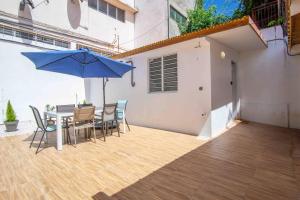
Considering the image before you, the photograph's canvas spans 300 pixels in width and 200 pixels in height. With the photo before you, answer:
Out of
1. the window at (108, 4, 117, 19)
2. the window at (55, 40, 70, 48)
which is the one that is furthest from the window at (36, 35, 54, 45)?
the window at (108, 4, 117, 19)

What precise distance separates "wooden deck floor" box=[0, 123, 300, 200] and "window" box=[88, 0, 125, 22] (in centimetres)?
960

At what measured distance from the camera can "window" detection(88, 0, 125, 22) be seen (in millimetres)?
11727

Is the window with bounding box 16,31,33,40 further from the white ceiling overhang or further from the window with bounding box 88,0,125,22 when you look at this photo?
the white ceiling overhang

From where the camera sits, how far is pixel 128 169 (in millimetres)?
3609

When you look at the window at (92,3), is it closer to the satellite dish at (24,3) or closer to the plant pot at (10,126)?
the satellite dish at (24,3)

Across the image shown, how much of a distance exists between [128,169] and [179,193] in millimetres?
1222

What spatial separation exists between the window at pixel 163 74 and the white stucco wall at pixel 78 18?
226 inches

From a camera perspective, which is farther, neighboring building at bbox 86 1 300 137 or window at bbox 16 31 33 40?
window at bbox 16 31 33 40

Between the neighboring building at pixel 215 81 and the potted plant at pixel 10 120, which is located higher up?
the neighboring building at pixel 215 81

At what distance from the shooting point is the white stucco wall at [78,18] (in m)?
8.74

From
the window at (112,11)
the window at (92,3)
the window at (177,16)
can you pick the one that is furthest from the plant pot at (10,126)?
the window at (177,16)

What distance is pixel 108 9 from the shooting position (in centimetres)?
1260

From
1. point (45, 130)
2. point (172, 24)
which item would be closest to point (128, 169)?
point (45, 130)

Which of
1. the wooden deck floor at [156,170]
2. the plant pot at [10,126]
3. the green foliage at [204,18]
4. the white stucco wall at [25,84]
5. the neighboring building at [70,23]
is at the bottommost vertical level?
the wooden deck floor at [156,170]
